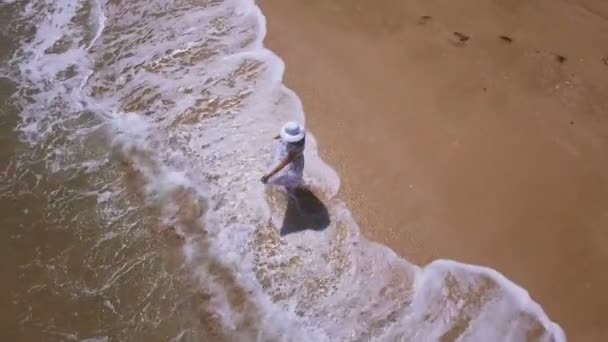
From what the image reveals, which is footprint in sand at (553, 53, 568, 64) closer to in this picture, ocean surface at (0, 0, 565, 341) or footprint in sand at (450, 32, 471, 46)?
footprint in sand at (450, 32, 471, 46)

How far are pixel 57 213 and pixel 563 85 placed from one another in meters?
5.41

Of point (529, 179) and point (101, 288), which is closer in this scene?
point (101, 288)

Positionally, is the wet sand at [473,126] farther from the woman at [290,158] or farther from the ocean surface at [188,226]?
the woman at [290,158]

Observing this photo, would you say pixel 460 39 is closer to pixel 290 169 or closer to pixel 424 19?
pixel 424 19

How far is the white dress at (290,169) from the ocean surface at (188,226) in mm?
277

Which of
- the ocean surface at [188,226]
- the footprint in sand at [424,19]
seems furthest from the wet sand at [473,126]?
the ocean surface at [188,226]

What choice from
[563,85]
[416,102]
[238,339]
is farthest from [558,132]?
[238,339]

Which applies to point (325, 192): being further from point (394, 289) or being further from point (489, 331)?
point (489, 331)

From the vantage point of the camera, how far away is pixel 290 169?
4582 millimetres

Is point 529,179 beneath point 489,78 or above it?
beneath

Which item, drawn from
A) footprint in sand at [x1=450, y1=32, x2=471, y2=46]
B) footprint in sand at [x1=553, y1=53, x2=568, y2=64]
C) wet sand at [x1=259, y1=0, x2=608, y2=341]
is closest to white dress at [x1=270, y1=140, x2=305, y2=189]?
wet sand at [x1=259, y1=0, x2=608, y2=341]

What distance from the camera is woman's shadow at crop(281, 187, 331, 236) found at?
482 cm

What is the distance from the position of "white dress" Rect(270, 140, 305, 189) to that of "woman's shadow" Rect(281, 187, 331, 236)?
139 mm

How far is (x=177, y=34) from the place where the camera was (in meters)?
6.82
